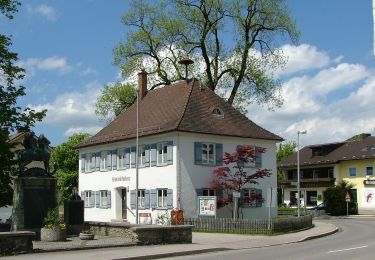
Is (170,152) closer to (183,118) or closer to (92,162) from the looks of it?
(183,118)

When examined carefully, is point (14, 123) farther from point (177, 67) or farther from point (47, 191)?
point (177, 67)

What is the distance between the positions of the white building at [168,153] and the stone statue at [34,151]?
13.5m

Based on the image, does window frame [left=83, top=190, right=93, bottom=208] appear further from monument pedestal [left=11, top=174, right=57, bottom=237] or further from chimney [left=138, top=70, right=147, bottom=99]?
monument pedestal [left=11, top=174, right=57, bottom=237]

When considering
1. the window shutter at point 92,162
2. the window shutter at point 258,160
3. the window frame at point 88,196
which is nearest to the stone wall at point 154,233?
the window shutter at point 258,160

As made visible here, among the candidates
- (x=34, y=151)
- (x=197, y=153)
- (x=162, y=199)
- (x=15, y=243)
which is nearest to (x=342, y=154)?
(x=197, y=153)

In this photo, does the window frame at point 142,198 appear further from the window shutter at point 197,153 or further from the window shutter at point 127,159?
the window shutter at point 197,153

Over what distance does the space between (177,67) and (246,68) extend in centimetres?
620

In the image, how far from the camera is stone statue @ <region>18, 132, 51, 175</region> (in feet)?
79.4

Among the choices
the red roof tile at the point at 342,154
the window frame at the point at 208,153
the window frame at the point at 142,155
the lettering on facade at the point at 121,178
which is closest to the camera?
the window frame at the point at 208,153

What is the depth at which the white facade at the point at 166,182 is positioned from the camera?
37.4 meters

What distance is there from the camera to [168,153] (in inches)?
1497

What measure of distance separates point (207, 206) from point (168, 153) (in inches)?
209

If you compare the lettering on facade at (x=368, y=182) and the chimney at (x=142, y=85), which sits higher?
the chimney at (x=142, y=85)

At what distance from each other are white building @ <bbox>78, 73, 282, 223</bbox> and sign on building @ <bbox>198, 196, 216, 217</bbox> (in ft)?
8.40
